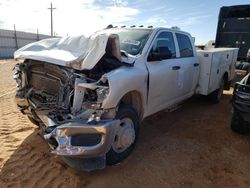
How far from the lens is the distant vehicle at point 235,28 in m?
10.4

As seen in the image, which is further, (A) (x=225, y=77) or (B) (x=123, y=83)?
(A) (x=225, y=77)

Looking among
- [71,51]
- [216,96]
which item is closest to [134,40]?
[71,51]

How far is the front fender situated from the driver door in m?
0.25

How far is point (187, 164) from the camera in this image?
386 centimetres

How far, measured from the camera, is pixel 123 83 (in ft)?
11.4

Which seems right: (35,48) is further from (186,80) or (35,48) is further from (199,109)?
(199,109)

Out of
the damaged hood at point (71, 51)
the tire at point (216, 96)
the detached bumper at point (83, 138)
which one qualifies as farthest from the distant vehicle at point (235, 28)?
the detached bumper at point (83, 138)

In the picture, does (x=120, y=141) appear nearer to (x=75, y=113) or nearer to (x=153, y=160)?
(x=153, y=160)

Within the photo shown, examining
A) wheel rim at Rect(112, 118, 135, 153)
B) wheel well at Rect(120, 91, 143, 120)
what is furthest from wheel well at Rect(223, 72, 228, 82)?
wheel rim at Rect(112, 118, 135, 153)

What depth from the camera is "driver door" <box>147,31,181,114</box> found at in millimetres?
4312

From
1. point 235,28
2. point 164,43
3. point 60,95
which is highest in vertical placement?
point 235,28

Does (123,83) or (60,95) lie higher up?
(123,83)

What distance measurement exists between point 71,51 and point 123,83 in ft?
3.18

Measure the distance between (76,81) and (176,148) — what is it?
219cm
